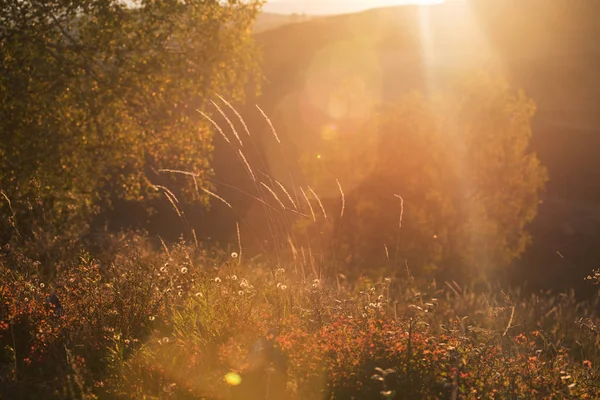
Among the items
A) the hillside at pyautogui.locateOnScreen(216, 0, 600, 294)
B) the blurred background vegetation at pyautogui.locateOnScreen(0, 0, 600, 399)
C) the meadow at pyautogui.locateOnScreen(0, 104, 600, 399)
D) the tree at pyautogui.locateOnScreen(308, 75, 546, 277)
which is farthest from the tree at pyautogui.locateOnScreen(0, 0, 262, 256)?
the hillside at pyautogui.locateOnScreen(216, 0, 600, 294)

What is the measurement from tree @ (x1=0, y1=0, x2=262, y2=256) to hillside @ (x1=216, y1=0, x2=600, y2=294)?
7818 mm

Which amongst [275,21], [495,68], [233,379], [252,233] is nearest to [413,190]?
[495,68]

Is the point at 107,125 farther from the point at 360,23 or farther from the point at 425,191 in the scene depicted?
the point at 360,23

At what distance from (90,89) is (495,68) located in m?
18.0

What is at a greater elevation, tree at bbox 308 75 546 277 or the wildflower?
the wildflower

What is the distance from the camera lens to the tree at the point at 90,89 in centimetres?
966

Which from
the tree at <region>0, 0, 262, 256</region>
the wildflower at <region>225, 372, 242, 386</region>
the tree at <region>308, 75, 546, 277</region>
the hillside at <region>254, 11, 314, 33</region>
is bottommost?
the tree at <region>308, 75, 546, 277</region>

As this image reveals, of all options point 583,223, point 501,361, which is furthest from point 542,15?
point 501,361

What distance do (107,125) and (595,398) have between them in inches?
372

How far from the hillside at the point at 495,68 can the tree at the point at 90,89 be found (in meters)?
7.82

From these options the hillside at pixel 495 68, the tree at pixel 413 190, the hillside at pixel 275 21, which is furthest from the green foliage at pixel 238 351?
the hillside at pixel 275 21

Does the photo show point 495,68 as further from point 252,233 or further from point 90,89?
point 252,233

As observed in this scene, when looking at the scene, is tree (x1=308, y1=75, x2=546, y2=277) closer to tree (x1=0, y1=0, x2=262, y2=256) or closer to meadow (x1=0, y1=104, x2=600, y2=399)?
tree (x1=0, y1=0, x2=262, y2=256)

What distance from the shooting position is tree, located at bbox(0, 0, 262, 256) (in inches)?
380
